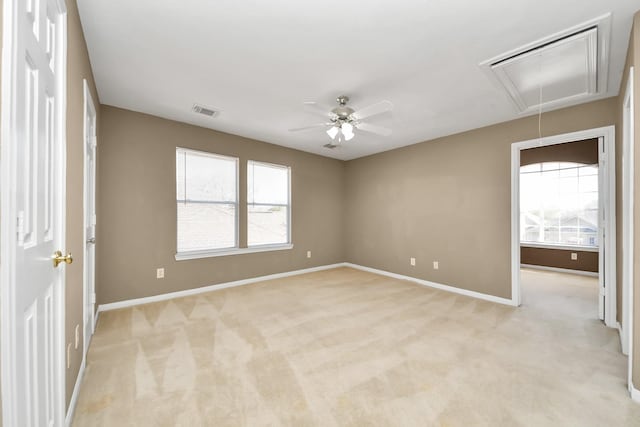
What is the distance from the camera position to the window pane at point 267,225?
4.68 meters

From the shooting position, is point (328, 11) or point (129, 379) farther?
point (129, 379)

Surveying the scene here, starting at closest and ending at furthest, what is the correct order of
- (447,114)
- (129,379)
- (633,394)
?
(633,394)
(129,379)
(447,114)

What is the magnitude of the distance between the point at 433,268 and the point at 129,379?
418 centimetres

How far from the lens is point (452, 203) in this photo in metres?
4.29

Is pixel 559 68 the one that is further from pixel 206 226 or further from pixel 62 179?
pixel 206 226

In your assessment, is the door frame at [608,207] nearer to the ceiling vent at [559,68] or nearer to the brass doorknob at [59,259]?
the ceiling vent at [559,68]

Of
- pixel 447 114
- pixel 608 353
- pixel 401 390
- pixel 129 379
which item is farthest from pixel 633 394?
pixel 129 379

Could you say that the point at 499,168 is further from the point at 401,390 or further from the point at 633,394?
the point at 401,390

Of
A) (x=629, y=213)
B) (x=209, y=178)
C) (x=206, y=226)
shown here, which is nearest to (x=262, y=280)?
(x=206, y=226)

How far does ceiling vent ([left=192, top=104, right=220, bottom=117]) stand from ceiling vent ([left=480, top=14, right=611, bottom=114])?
3.02 metres

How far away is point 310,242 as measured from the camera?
5527 mm

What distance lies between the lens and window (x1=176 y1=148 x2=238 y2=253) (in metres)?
3.92

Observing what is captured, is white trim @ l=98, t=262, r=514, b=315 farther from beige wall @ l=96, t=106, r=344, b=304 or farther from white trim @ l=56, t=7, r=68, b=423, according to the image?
white trim @ l=56, t=7, r=68, b=423

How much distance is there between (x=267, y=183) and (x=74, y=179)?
3.25 meters
